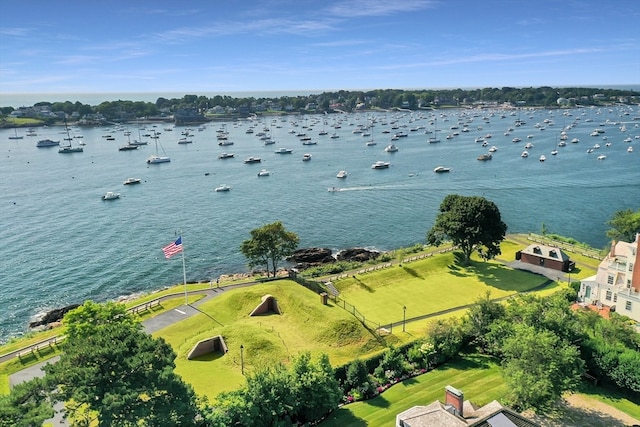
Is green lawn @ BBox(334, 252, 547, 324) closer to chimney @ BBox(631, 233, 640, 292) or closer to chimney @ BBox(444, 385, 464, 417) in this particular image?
chimney @ BBox(631, 233, 640, 292)

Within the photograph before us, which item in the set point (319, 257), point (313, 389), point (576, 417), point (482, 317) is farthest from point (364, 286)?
point (576, 417)

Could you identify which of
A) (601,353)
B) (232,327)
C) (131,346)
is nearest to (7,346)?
(232,327)

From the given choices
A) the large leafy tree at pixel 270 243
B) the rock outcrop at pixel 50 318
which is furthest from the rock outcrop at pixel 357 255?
the rock outcrop at pixel 50 318

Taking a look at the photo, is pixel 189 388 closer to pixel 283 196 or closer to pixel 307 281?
pixel 307 281

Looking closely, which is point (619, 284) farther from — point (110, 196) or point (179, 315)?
point (110, 196)

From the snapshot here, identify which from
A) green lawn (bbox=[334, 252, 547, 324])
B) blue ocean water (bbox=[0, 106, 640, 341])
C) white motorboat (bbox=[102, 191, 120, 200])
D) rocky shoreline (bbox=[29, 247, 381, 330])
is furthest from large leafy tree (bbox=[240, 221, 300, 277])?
white motorboat (bbox=[102, 191, 120, 200])
